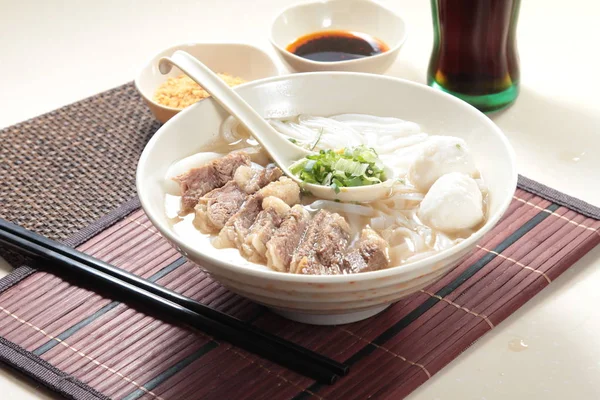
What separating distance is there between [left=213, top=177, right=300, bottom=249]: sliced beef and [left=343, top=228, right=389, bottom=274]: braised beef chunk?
232 millimetres

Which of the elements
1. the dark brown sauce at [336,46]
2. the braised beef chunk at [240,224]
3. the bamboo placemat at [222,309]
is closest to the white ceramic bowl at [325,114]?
the braised beef chunk at [240,224]

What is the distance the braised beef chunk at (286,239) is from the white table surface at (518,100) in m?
0.41

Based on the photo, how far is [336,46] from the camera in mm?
2904

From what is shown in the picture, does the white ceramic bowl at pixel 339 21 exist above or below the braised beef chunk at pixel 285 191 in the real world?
below

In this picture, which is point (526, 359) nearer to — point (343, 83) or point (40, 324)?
point (343, 83)

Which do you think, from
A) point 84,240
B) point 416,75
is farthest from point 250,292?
point 416,75

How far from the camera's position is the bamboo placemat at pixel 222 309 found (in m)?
1.66

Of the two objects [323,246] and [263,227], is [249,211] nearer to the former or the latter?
[263,227]

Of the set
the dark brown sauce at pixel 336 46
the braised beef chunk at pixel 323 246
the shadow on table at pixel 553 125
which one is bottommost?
the shadow on table at pixel 553 125

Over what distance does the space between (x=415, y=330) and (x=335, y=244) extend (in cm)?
30

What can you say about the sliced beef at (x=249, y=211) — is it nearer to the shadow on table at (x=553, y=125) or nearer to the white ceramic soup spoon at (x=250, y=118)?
the white ceramic soup spoon at (x=250, y=118)

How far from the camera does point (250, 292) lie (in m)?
1.56

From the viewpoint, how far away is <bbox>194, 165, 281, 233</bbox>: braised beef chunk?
5.81 ft

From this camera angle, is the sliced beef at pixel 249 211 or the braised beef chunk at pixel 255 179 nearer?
the sliced beef at pixel 249 211
